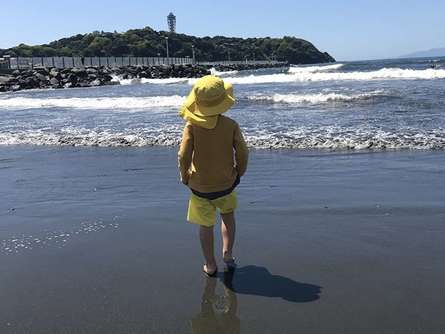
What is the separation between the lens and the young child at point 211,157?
3.88m

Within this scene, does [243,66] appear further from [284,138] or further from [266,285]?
[266,285]

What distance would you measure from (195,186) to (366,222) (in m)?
1.83

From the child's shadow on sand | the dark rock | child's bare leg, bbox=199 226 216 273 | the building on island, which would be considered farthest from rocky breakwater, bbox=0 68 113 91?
the building on island

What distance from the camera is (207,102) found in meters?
3.87

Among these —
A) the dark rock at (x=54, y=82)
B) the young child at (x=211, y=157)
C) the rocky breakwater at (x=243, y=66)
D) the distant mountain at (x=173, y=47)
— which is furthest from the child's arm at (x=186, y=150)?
the distant mountain at (x=173, y=47)

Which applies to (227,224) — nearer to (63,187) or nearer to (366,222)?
(366,222)

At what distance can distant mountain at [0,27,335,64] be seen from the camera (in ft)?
372

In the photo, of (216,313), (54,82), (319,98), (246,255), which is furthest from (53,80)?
(216,313)

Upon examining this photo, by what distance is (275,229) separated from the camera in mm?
4918

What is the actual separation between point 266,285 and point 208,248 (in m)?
0.55

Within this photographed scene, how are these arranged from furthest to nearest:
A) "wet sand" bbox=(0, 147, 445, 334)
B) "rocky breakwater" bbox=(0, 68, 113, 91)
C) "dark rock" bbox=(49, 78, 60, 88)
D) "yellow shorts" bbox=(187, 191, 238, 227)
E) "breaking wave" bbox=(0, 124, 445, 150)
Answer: "dark rock" bbox=(49, 78, 60, 88), "rocky breakwater" bbox=(0, 68, 113, 91), "breaking wave" bbox=(0, 124, 445, 150), "yellow shorts" bbox=(187, 191, 238, 227), "wet sand" bbox=(0, 147, 445, 334)

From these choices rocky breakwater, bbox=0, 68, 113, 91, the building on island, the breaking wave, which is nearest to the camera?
the breaking wave

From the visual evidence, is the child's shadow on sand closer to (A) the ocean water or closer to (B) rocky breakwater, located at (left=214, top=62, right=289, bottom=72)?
(A) the ocean water

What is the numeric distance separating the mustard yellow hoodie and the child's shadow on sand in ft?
2.11
